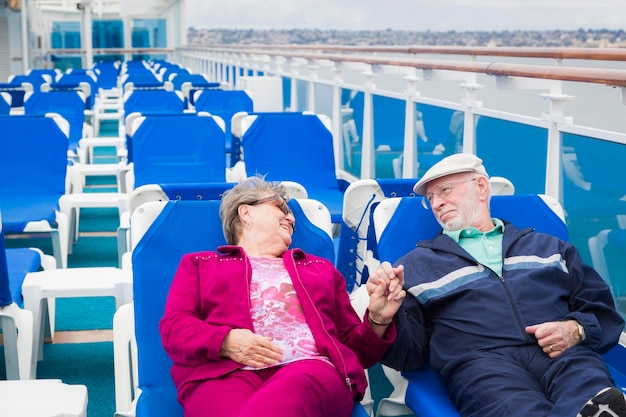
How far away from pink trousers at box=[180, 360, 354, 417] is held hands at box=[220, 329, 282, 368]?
0.04 m

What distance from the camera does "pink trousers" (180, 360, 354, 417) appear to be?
1.96 metres

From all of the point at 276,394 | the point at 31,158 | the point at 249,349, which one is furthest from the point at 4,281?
the point at 31,158


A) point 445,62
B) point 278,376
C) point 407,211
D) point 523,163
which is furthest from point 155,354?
point 445,62

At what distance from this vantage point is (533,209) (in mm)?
2824

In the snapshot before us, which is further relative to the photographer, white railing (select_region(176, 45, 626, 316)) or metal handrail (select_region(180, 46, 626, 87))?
white railing (select_region(176, 45, 626, 316))

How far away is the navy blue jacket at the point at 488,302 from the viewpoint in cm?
236

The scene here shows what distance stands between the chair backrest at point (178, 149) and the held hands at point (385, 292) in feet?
9.69

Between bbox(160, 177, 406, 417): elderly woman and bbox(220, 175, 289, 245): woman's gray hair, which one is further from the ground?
bbox(220, 175, 289, 245): woman's gray hair

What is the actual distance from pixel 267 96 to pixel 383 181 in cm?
545

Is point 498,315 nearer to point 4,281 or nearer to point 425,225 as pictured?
point 425,225

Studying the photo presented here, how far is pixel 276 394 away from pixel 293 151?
3369mm

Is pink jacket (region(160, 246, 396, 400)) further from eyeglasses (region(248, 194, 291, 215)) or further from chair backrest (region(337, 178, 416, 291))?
chair backrest (region(337, 178, 416, 291))

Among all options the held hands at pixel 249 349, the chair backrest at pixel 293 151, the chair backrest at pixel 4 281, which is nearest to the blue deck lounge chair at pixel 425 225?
the held hands at pixel 249 349

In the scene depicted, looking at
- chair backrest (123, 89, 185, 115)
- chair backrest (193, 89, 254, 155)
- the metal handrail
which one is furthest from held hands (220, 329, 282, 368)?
chair backrest (123, 89, 185, 115)
